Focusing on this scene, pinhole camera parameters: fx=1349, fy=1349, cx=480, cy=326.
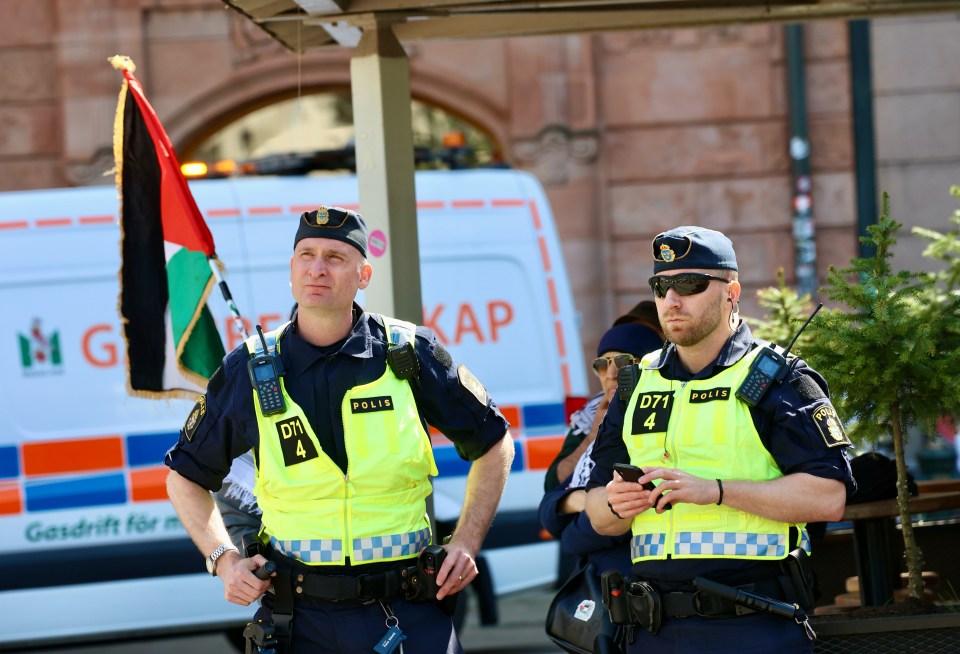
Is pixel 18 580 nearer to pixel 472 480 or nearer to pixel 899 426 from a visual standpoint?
pixel 472 480

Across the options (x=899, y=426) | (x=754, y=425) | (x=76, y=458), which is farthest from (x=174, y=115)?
(x=754, y=425)

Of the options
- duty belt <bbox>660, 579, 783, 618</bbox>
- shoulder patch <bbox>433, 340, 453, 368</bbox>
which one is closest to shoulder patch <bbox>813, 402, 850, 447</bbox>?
duty belt <bbox>660, 579, 783, 618</bbox>

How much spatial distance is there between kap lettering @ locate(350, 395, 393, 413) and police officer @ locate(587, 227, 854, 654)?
1.96ft

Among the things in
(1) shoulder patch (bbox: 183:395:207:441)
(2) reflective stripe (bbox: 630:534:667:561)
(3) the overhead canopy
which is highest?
(3) the overhead canopy

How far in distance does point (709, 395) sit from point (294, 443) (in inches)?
41.6

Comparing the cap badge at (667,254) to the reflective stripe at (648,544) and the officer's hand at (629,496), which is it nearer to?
the officer's hand at (629,496)

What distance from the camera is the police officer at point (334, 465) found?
3441 mm

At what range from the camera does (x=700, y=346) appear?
11.3ft

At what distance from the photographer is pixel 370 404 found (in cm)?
350

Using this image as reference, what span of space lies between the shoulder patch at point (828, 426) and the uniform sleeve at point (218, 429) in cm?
143

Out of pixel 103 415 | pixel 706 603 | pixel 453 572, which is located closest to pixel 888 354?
pixel 706 603

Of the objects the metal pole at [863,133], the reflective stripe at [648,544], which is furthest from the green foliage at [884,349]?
the metal pole at [863,133]

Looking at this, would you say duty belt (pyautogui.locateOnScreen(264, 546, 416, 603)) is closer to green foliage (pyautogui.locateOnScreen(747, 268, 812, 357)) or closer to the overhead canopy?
the overhead canopy

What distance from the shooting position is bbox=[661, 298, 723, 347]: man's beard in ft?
11.1
